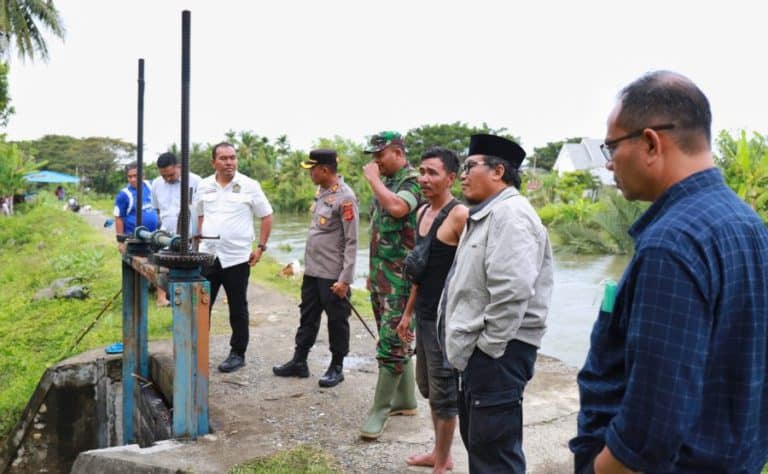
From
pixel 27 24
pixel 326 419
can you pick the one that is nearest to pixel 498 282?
pixel 326 419

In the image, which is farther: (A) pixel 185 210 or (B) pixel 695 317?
(A) pixel 185 210

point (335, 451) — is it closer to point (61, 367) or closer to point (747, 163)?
point (61, 367)

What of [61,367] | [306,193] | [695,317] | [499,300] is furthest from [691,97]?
[306,193]

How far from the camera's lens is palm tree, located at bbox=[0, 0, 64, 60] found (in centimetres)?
1730

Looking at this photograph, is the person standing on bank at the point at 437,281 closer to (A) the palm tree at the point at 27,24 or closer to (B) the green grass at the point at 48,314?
(B) the green grass at the point at 48,314

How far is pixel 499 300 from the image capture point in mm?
2680

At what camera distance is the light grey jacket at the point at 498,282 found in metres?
2.69

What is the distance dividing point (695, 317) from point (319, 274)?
3.80 metres

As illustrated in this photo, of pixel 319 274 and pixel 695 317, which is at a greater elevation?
pixel 695 317

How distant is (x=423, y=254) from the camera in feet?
11.5

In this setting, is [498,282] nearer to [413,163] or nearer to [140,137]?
[140,137]

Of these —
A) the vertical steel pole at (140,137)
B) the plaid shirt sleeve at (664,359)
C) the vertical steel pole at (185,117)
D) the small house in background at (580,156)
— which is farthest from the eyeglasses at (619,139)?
the small house in background at (580,156)

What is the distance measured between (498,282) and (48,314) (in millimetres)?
8226

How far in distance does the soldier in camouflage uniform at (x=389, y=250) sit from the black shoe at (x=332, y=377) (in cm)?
99
